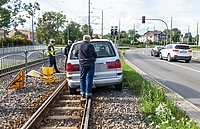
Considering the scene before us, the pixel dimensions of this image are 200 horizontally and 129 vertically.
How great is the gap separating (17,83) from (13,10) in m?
43.3

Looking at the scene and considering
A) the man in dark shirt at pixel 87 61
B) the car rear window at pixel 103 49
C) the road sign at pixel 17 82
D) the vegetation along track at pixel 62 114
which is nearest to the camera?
the vegetation along track at pixel 62 114

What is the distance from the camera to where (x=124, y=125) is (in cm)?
542

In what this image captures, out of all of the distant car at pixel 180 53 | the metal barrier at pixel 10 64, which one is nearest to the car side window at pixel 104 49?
the metal barrier at pixel 10 64

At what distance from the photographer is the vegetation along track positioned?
5.41 m

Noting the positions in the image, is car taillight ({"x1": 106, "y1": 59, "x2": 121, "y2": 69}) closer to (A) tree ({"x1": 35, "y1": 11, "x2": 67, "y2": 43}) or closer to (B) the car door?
(B) the car door

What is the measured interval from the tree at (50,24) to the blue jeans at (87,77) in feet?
296

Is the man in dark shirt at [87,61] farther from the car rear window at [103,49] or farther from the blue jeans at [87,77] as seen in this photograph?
the car rear window at [103,49]

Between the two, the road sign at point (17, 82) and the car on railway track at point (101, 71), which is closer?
the car on railway track at point (101, 71)

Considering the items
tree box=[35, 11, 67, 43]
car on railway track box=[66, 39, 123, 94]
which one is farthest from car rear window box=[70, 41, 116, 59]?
tree box=[35, 11, 67, 43]

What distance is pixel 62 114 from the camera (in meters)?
6.29

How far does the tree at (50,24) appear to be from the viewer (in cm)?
9625

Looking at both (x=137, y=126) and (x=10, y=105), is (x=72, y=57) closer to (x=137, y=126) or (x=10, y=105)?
(x=10, y=105)

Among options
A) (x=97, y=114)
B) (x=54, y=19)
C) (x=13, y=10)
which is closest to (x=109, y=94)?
(x=97, y=114)

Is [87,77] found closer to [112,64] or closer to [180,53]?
[112,64]
